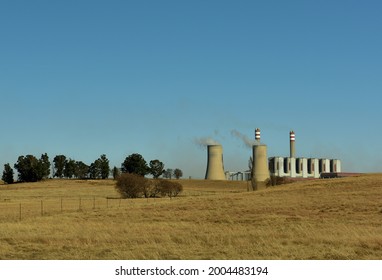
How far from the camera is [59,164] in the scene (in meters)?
168

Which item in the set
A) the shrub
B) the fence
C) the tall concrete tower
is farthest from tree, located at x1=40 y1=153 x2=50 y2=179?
the fence

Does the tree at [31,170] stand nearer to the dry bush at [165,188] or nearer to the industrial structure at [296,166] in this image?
the industrial structure at [296,166]

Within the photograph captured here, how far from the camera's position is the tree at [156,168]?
16080cm

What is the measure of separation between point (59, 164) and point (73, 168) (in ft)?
13.7

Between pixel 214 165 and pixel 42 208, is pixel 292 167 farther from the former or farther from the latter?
pixel 42 208

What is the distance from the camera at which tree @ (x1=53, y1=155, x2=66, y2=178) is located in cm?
16750

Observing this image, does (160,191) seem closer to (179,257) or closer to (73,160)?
(179,257)

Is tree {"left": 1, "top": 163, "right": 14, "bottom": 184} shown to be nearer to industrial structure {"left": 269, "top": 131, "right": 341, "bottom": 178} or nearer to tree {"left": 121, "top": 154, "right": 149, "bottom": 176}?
tree {"left": 121, "top": 154, "right": 149, "bottom": 176}

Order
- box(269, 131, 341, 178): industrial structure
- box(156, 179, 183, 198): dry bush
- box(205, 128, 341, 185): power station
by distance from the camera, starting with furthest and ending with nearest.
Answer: box(269, 131, 341, 178): industrial structure, box(205, 128, 341, 185): power station, box(156, 179, 183, 198): dry bush

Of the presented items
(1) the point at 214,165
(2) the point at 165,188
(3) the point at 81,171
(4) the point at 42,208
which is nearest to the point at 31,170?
(3) the point at 81,171

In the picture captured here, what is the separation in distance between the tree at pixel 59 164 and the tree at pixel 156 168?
26.8 metres

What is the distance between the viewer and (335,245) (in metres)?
16.7

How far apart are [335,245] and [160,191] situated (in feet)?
214
